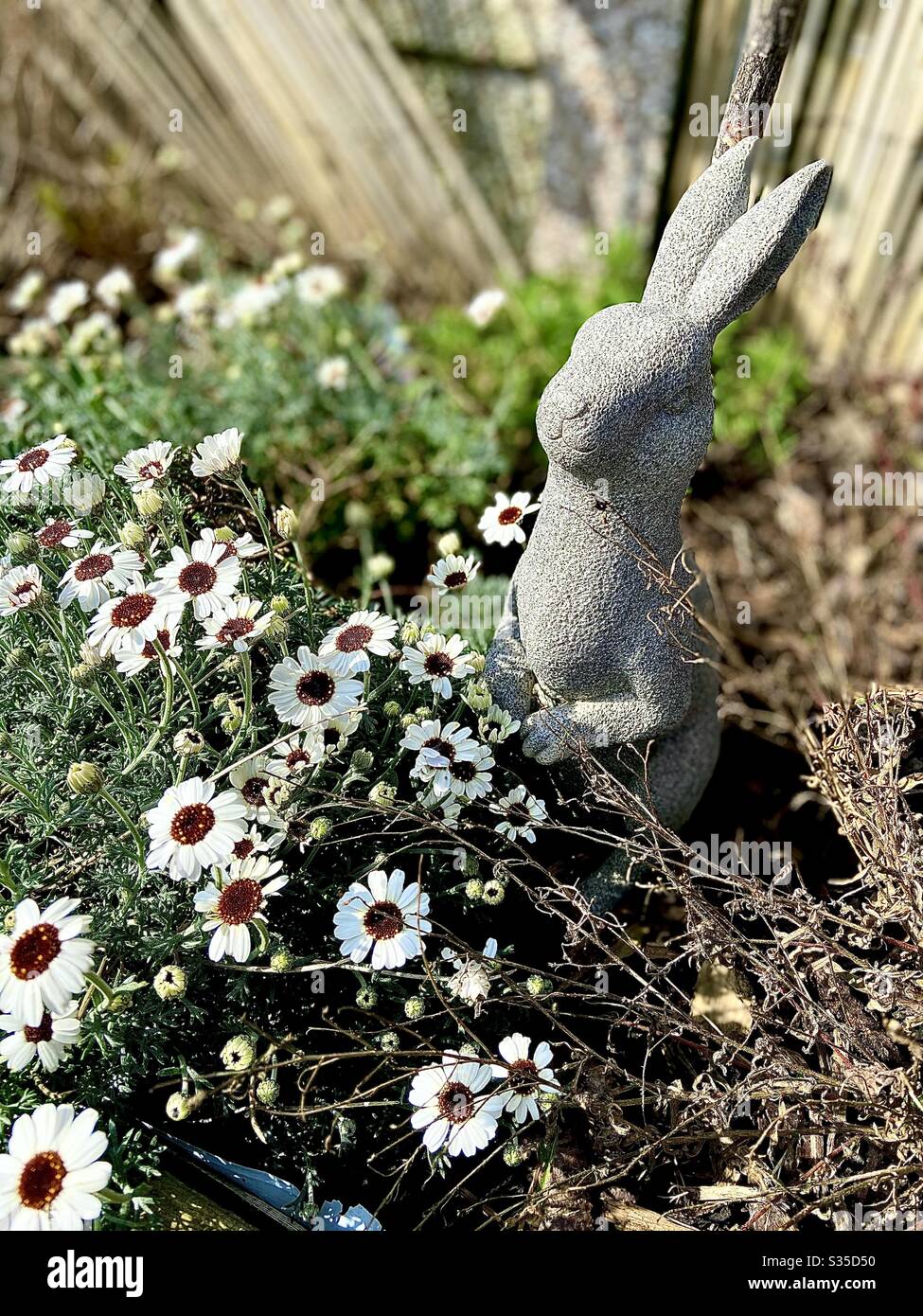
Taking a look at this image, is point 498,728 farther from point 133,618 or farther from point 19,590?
point 19,590

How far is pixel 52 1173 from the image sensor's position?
1.26m

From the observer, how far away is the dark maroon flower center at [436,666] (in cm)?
168

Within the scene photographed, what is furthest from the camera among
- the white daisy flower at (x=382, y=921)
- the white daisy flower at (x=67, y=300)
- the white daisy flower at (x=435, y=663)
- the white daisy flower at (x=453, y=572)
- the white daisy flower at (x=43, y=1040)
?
the white daisy flower at (x=67, y=300)

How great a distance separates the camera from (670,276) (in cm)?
164

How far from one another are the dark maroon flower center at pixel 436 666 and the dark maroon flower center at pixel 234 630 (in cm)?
31

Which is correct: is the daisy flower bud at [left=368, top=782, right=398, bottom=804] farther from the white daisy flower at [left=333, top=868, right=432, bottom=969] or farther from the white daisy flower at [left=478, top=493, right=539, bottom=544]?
the white daisy flower at [left=478, top=493, right=539, bottom=544]

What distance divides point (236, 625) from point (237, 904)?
0.37 meters

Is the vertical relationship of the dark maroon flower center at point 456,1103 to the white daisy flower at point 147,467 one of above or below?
below

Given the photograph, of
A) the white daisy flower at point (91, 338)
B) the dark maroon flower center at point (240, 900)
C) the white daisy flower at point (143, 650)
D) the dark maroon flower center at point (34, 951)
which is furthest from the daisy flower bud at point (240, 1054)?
the white daisy flower at point (91, 338)

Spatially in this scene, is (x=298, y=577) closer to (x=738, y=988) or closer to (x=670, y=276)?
(x=670, y=276)

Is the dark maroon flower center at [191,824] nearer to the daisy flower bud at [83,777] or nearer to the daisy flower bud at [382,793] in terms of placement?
the daisy flower bud at [83,777]

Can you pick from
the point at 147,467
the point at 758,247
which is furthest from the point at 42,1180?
the point at 758,247

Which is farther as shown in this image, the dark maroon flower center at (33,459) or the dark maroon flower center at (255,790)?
the dark maroon flower center at (33,459)

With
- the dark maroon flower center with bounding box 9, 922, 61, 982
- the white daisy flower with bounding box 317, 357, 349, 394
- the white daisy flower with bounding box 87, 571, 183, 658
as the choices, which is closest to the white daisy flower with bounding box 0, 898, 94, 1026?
the dark maroon flower center with bounding box 9, 922, 61, 982
